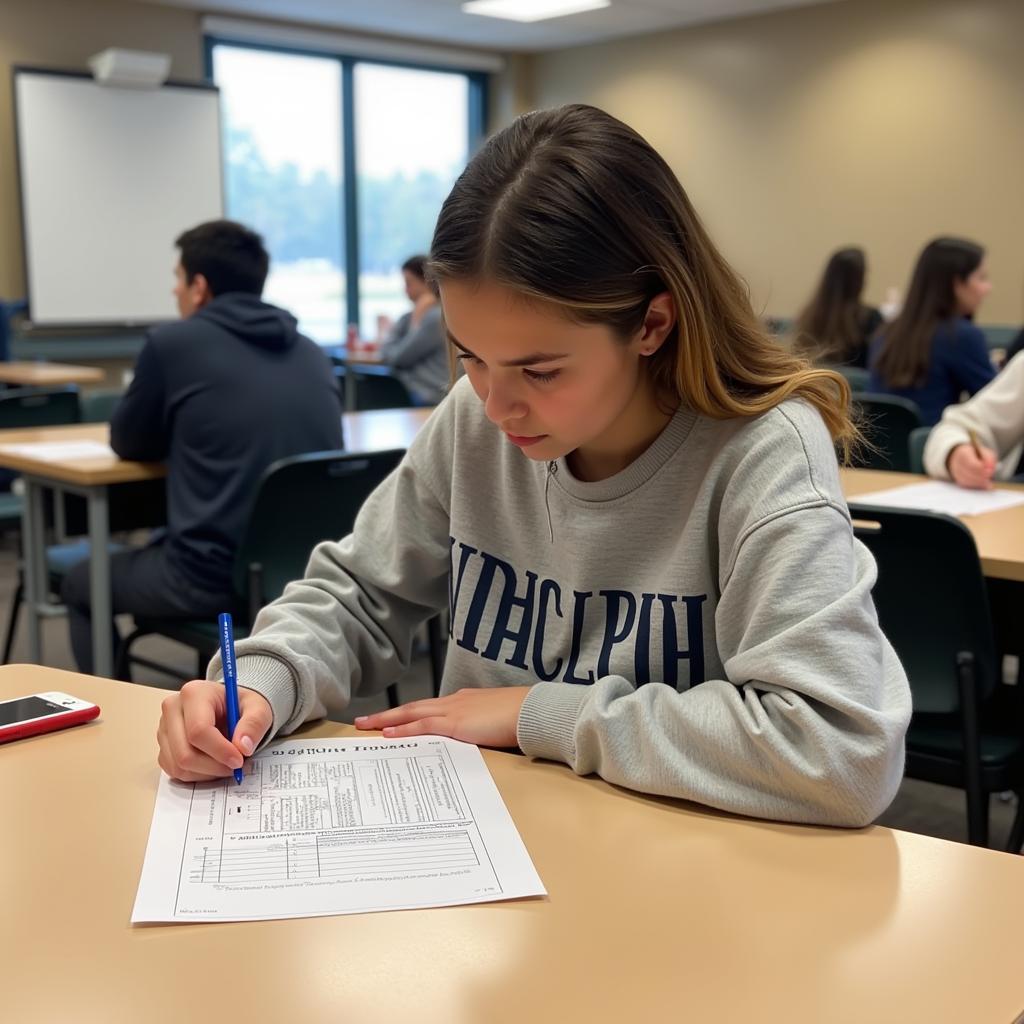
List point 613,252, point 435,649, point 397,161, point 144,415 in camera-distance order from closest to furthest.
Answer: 1. point 613,252
2. point 144,415
3. point 435,649
4. point 397,161

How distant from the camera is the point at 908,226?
6.96 m

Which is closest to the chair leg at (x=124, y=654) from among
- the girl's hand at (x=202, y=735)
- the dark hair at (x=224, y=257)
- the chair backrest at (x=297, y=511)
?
the chair backrest at (x=297, y=511)

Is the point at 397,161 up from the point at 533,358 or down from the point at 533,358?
up

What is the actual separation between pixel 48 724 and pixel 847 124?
7033 mm

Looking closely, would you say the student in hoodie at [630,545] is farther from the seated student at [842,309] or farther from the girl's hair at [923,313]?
the seated student at [842,309]

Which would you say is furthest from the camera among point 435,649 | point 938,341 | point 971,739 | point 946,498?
point 938,341

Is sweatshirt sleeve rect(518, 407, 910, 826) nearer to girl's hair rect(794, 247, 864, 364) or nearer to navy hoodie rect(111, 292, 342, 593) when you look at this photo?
navy hoodie rect(111, 292, 342, 593)

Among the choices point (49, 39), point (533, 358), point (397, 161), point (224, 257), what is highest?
point (49, 39)

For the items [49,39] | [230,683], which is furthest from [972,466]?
[49,39]

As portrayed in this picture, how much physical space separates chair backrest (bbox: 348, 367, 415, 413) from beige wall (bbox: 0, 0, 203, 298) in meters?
2.70

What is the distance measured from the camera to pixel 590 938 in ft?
2.36

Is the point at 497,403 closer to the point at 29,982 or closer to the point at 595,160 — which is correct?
the point at 595,160

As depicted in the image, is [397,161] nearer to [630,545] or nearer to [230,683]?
[630,545]

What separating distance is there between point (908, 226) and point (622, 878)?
22.5 ft
